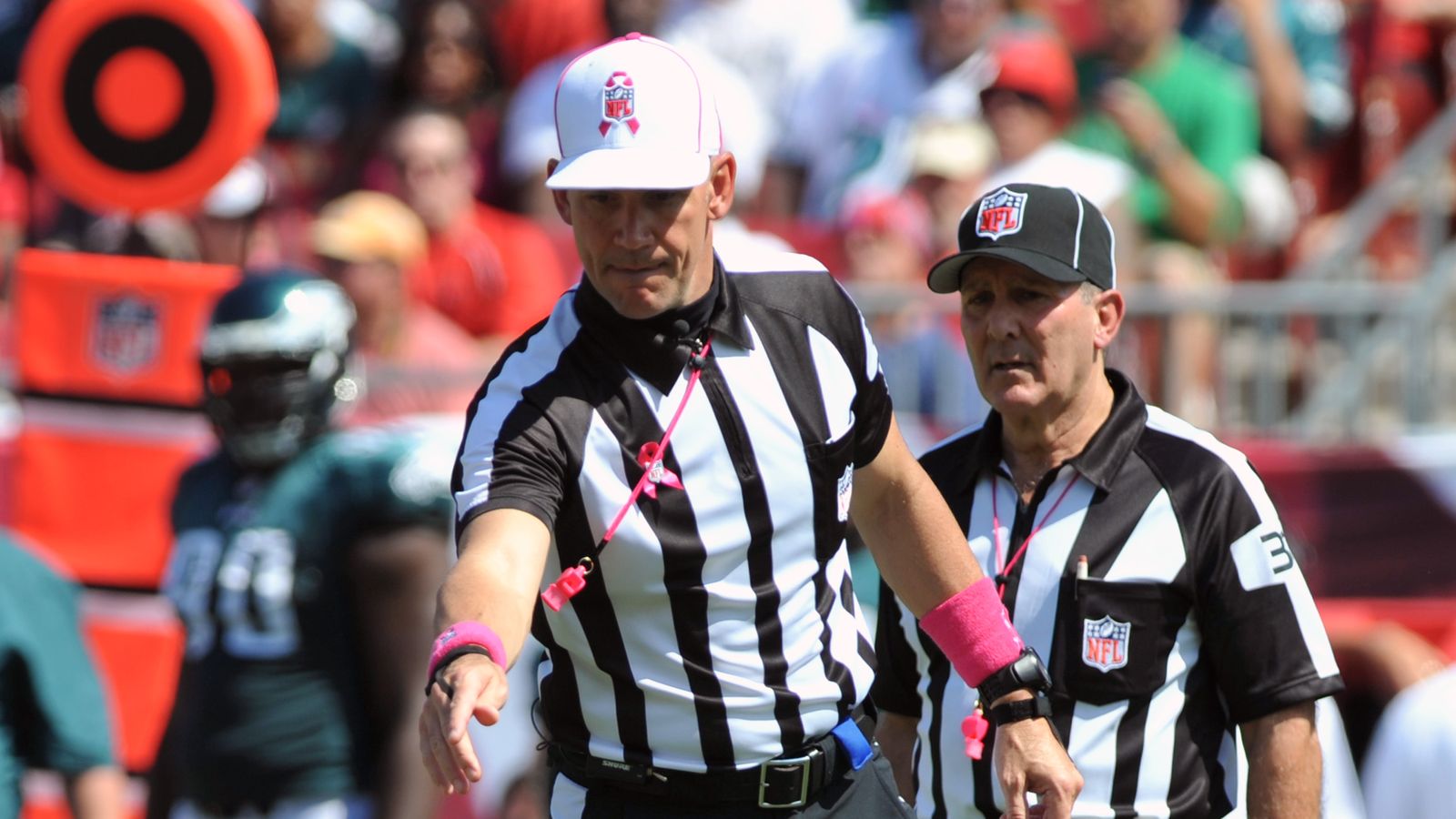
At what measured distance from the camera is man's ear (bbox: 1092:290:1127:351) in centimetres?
434

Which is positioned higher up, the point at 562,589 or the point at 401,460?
the point at 562,589

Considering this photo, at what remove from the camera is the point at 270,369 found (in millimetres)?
6637

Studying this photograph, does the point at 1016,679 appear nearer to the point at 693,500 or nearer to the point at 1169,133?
the point at 693,500

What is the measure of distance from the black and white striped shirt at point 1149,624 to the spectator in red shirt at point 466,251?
5059 mm

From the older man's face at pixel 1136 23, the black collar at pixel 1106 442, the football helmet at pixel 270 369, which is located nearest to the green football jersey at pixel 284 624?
the football helmet at pixel 270 369

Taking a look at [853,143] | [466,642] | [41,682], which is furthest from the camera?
[853,143]

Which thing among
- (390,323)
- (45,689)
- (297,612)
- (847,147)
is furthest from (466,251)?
(45,689)

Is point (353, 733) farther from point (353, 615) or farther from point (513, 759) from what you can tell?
point (513, 759)

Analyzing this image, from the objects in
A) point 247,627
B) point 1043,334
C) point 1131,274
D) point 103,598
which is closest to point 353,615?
point 247,627

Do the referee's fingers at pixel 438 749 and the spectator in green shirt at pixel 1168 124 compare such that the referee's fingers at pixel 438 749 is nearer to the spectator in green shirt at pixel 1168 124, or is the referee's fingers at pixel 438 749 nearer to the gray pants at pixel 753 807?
the gray pants at pixel 753 807

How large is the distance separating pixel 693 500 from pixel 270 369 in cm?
328

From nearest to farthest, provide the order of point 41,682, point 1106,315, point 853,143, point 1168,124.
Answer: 1. point 1106,315
2. point 41,682
3. point 1168,124
4. point 853,143

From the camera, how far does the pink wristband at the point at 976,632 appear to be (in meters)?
3.86

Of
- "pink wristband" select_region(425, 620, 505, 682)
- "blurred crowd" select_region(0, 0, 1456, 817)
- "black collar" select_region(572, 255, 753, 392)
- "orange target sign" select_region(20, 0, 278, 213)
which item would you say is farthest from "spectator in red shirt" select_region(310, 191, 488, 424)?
"pink wristband" select_region(425, 620, 505, 682)
